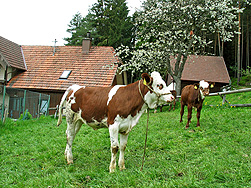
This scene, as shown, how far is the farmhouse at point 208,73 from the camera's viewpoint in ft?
90.4

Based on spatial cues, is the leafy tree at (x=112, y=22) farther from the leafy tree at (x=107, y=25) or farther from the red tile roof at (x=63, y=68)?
the red tile roof at (x=63, y=68)

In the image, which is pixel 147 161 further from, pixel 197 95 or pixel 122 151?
pixel 197 95

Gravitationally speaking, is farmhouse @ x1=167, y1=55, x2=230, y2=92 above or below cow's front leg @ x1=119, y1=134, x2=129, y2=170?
above

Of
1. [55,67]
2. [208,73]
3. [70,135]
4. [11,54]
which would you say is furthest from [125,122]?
[208,73]

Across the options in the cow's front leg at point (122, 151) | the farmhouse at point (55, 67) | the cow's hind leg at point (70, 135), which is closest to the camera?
the cow's front leg at point (122, 151)

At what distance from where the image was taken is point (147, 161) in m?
4.69

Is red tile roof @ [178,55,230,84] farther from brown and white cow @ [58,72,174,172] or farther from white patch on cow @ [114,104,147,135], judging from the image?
white patch on cow @ [114,104,147,135]

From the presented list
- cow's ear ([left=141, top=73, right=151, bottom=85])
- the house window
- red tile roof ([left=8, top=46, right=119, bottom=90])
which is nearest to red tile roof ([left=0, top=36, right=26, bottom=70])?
red tile roof ([left=8, top=46, right=119, bottom=90])

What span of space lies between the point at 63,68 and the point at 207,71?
18774 millimetres

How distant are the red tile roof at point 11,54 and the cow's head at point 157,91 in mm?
18805

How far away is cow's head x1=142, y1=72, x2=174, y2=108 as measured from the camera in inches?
163

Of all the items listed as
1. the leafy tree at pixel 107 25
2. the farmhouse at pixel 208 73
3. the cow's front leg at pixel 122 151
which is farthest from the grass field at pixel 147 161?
the leafy tree at pixel 107 25

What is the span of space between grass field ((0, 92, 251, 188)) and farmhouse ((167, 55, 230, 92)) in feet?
67.6

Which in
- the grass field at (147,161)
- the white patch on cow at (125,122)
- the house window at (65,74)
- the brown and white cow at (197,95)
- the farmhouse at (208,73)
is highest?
the farmhouse at (208,73)
